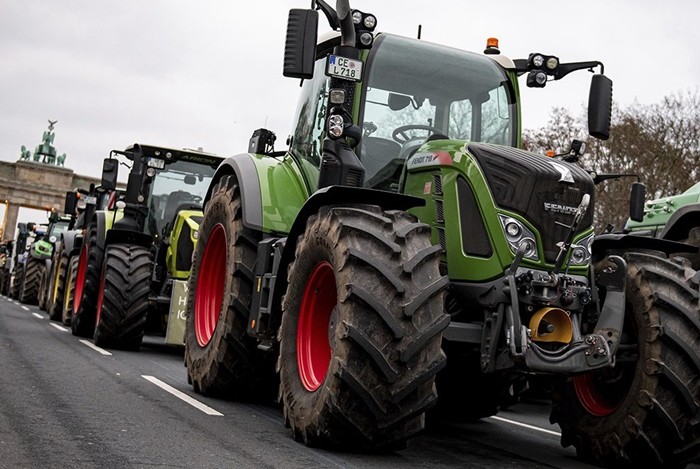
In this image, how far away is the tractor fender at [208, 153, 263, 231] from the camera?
289 inches

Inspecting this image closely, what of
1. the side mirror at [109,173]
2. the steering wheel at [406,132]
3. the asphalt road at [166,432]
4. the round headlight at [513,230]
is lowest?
the asphalt road at [166,432]

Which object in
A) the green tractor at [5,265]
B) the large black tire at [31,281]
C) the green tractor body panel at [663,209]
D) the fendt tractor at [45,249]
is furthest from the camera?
the green tractor at [5,265]

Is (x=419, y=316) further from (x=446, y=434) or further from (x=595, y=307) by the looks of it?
(x=446, y=434)

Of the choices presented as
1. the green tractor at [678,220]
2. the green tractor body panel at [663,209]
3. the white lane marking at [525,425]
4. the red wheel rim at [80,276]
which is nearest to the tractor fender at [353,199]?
the white lane marking at [525,425]

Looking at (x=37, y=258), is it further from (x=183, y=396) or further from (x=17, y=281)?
(x=183, y=396)

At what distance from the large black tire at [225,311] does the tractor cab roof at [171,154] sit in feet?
17.4

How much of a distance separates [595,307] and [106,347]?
8051 mm

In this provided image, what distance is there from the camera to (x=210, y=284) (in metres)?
8.59

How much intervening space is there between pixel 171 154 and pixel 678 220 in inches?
287

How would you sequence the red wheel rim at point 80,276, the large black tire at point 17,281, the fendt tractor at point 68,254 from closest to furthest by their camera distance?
the red wheel rim at point 80,276 → the fendt tractor at point 68,254 → the large black tire at point 17,281

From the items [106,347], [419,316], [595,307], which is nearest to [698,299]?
[595,307]

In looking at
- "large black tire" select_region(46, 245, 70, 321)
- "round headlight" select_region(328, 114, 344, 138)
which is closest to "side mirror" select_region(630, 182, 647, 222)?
"round headlight" select_region(328, 114, 344, 138)

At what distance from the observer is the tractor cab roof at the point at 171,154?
1361 cm

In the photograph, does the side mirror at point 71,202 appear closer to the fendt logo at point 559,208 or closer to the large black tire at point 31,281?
the large black tire at point 31,281
